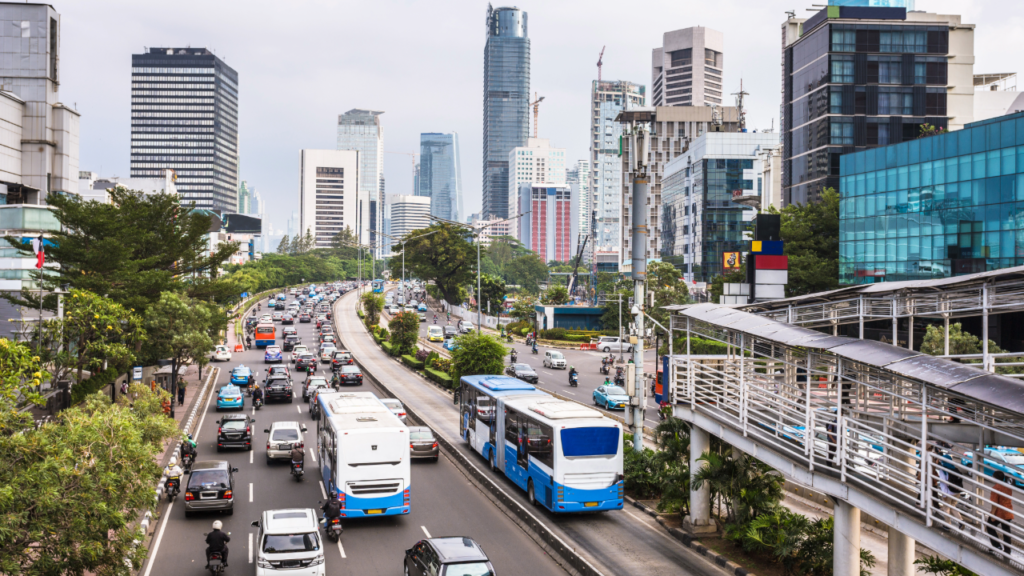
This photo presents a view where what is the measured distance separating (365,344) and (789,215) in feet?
137

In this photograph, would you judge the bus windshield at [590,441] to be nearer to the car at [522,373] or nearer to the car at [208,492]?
the car at [208,492]

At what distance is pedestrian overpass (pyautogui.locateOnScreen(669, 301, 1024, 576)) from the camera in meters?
11.1

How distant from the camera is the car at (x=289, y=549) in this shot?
16.0 meters

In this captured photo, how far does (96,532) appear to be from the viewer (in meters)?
13.3

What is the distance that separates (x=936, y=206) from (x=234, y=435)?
4791 centimetres

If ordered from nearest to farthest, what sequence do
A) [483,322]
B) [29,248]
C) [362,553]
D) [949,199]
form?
[362,553]
[29,248]
[949,199]
[483,322]

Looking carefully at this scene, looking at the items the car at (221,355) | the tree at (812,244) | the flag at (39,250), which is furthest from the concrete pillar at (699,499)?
the car at (221,355)

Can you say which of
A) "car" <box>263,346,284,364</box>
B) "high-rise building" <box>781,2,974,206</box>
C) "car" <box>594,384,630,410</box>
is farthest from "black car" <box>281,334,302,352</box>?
"high-rise building" <box>781,2,974,206</box>

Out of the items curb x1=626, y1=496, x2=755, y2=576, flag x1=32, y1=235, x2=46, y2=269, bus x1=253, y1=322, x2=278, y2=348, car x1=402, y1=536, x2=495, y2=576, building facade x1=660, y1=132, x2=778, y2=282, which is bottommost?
curb x1=626, y1=496, x2=755, y2=576

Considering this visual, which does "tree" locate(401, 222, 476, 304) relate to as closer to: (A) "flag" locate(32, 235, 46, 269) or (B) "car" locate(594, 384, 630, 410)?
(B) "car" locate(594, 384, 630, 410)

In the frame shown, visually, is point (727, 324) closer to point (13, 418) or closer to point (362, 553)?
point (362, 553)

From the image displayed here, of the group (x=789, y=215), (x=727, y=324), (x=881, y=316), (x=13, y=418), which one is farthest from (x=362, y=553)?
(x=789, y=215)

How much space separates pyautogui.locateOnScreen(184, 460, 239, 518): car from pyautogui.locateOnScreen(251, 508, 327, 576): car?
6.15 meters

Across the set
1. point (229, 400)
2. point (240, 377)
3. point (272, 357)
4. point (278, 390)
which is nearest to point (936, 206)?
point (278, 390)
